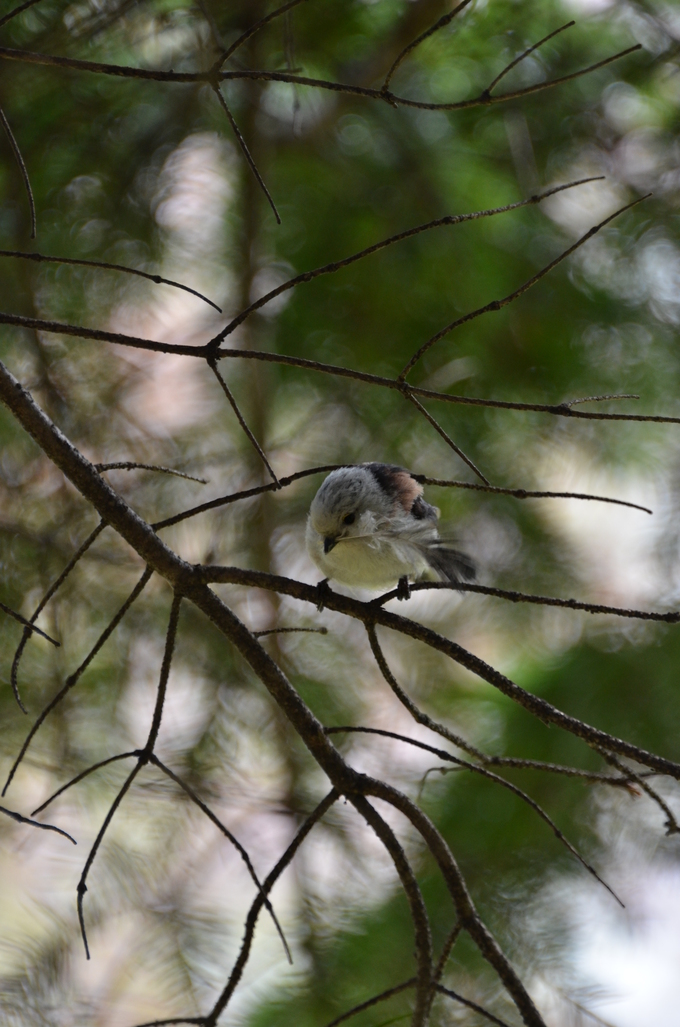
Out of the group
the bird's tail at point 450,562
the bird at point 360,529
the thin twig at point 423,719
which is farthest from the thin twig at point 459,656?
the bird at point 360,529

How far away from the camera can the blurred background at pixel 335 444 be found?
1427 mm

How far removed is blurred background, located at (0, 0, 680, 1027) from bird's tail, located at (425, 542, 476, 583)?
2.03ft

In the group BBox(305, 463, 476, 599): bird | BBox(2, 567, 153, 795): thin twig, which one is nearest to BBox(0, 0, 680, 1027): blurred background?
BBox(305, 463, 476, 599): bird

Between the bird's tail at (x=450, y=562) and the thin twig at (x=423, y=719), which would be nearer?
the thin twig at (x=423, y=719)

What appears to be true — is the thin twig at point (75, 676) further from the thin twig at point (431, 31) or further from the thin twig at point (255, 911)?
the thin twig at point (431, 31)

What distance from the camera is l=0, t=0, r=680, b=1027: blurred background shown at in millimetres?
1427

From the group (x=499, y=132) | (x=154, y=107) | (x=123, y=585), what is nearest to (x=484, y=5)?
(x=499, y=132)

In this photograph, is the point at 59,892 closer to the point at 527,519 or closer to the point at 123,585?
the point at 123,585

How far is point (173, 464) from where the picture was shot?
1.57 m

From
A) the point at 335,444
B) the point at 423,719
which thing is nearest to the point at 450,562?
the point at 423,719

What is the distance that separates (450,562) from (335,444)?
0.74 metres

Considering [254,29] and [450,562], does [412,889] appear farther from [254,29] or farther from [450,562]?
[254,29]

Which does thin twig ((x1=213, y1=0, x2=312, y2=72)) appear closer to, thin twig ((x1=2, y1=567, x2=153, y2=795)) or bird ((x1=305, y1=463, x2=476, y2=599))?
thin twig ((x1=2, y1=567, x2=153, y2=795))

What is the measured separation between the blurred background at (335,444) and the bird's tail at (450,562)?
619 millimetres
